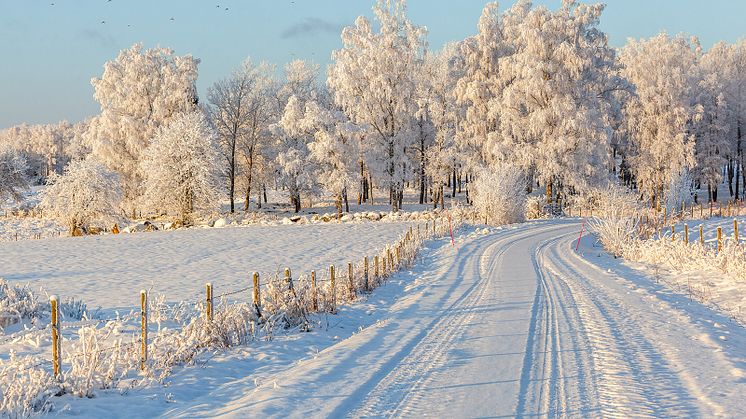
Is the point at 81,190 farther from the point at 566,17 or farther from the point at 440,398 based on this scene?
the point at 440,398

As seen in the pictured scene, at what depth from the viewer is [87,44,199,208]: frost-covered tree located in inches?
1893

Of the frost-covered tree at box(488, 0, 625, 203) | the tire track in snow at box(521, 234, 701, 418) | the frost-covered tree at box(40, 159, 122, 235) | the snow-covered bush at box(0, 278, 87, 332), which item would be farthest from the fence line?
the frost-covered tree at box(40, 159, 122, 235)

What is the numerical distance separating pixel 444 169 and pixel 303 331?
1494 inches

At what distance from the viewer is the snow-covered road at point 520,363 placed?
21.3ft

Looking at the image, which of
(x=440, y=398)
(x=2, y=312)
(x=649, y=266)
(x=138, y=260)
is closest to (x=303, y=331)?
(x=440, y=398)

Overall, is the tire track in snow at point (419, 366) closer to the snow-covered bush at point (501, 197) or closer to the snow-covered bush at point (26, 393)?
the snow-covered bush at point (26, 393)

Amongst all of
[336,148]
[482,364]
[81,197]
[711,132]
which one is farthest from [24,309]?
[711,132]

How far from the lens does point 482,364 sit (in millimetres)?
8047

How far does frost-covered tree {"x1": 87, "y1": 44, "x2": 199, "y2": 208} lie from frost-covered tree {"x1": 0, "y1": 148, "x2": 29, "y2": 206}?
5.75 m

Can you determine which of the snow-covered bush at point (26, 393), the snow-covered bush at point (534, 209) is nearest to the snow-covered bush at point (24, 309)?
the snow-covered bush at point (26, 393)

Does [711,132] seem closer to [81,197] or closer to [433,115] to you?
[433,115]

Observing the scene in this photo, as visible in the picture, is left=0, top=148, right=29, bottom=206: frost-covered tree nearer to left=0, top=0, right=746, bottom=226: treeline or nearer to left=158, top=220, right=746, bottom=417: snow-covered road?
left=0, top=0, right=746, bottom=226: treeline

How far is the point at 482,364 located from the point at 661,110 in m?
45.5

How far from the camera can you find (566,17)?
39844 millimetres
